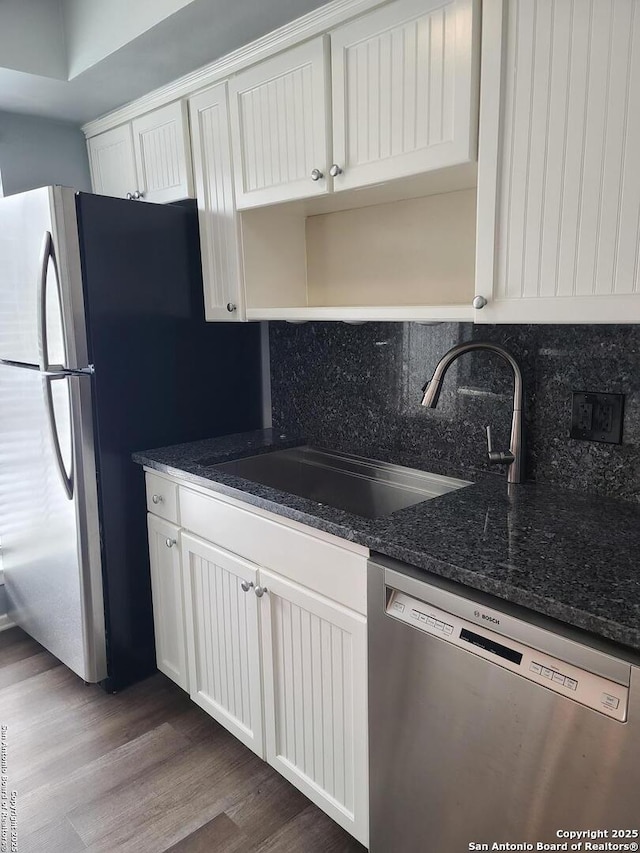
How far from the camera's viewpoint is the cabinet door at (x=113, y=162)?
2494mm

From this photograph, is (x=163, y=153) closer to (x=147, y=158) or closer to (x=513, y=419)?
(x=147, y=158)

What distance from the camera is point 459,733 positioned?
121 centimetres

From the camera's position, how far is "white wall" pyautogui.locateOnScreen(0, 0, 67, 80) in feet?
6.90

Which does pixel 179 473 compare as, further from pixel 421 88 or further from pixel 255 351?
pixel 421 88

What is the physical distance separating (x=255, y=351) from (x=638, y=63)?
68.4 inches

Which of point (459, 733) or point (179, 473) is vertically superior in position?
point (179, 473)

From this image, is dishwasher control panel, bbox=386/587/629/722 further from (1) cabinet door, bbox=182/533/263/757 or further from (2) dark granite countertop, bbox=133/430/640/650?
(1) cabinet door, bbox=182/533/263/757

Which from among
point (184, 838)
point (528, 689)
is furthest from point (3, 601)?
point (528, 689)

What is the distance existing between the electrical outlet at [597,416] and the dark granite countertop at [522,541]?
6.1 inches

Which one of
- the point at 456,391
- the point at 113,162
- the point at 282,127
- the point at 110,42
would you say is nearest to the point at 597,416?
the point at 456,391

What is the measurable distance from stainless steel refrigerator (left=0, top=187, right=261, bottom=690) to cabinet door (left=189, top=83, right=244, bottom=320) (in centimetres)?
10

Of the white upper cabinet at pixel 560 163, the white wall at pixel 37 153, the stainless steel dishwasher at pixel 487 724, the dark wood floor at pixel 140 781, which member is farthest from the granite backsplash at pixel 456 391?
the white wall at pixel 37 153

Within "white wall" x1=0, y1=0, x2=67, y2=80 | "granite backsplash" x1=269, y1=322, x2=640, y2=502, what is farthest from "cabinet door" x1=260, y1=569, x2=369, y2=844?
"white wall" x1=0, y1=0, x2=67, y2=80

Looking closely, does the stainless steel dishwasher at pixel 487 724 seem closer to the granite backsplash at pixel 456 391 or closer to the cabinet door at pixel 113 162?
the granite backsplash at pixel 456 391
